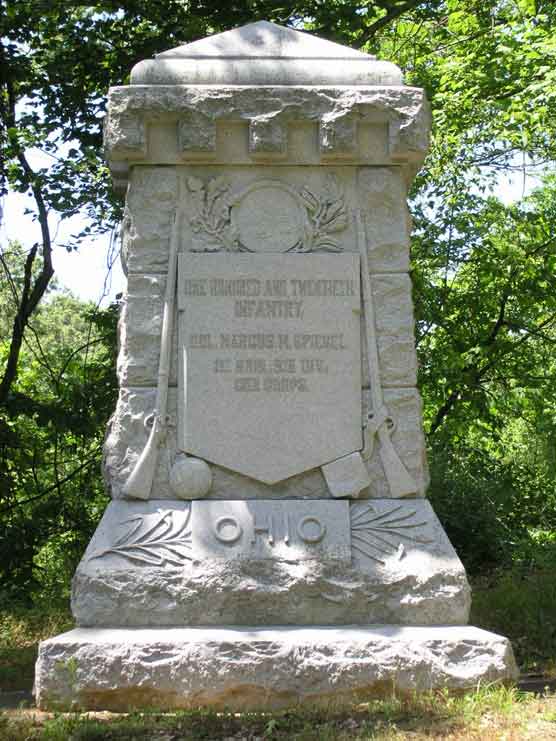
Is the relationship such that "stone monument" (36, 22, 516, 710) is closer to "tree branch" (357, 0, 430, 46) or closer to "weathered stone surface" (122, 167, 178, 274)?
"weathered stone surface" (122, 167, 178, 274)

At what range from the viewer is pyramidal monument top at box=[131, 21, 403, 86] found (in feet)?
17.1

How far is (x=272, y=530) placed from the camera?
4.86m

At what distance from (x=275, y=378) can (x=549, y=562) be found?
147 inches

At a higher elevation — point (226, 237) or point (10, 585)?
point (226, 237)

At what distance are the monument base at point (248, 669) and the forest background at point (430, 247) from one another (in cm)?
388

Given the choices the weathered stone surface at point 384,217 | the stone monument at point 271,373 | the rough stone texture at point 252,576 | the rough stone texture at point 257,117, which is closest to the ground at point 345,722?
the stone monument at point 271,373

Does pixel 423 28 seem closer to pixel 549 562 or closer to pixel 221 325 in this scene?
pixel 549 562

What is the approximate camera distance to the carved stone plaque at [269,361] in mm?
4984

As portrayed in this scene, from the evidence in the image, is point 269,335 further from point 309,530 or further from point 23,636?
point 23,636

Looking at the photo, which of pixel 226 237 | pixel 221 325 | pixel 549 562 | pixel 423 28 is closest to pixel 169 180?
pixel 226 237

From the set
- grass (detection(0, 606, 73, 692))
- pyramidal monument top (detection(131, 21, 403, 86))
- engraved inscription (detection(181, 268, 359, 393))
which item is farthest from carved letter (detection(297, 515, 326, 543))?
pyramidal monument top (detection(131, 21, 403, 86))

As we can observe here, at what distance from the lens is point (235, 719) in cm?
418

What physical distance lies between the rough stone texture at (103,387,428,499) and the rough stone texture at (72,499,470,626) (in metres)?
0.09

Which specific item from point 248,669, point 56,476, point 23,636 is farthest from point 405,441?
point 56,476
